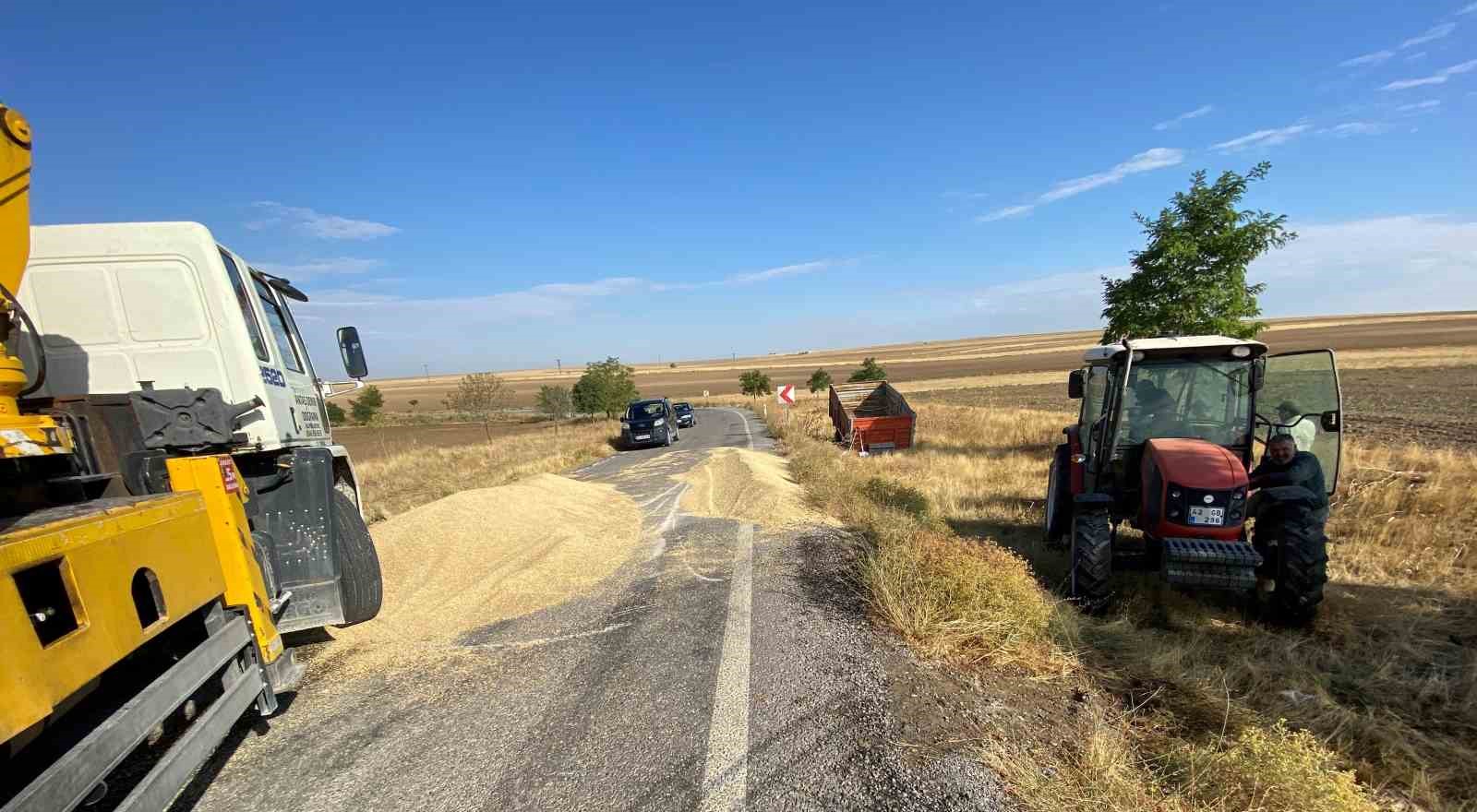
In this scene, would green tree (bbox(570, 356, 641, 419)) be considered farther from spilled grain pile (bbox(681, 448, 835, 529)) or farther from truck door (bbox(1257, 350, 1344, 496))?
truck door (bbox(1257, 350, 1344, 496))

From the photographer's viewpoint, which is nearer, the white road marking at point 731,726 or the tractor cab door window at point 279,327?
the white road marking at point 731,726

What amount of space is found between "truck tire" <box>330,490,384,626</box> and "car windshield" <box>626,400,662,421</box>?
58.0 feet

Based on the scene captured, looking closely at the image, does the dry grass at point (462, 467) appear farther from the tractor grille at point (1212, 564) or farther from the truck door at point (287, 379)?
the tractor grille at point (1212, 564)

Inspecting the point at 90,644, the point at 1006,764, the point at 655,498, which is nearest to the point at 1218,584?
the point at 1006,764

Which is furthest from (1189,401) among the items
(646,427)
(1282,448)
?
(646,427)

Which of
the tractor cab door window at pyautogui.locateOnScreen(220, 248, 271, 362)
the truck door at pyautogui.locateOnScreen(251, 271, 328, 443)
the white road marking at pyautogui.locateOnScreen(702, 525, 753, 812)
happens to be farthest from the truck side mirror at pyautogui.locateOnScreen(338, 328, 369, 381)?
the white road marking at pyautogui.locateOnScreen(702, 525, 753, 812)

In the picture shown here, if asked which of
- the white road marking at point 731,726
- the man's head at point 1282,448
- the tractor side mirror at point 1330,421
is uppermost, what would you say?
the tractor side mirror at point 1330,421

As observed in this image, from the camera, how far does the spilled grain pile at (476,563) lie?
190 inches

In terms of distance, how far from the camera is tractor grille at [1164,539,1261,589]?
4492mm

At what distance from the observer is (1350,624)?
4957 millimetres

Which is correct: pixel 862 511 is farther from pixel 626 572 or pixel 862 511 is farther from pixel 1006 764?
pixel 1006 764

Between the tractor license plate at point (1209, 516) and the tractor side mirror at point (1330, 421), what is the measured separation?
1772 millimetres

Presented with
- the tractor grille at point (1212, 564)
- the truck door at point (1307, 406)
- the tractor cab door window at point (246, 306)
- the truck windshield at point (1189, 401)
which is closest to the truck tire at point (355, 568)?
the tractor cab door window at point (246, 306)

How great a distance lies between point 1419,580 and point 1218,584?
3.52 meters
